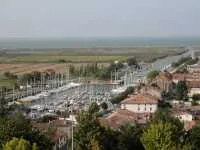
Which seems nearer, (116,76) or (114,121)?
(114,121)

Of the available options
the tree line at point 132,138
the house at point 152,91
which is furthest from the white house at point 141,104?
the tree line at point 132,138

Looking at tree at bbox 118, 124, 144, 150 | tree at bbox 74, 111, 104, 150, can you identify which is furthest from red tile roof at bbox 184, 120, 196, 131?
tree at bbox 74, 111, 104, 150

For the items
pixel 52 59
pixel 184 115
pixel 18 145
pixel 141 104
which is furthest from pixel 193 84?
pixel 52 59

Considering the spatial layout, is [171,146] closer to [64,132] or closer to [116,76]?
[64,132]

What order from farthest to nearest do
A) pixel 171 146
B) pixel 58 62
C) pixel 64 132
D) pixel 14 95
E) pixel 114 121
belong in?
pixel 58 62, pixel 14 95, pixel 114 121, pixel 64 132, pixel 171 146

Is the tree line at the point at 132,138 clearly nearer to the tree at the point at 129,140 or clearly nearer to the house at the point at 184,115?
the tree at the point at 129,140

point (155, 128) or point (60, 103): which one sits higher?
point (155, 128)

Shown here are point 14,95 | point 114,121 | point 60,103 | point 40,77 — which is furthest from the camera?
point 40,77

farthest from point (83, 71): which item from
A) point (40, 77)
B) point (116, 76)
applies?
Result: point (40, 77)
